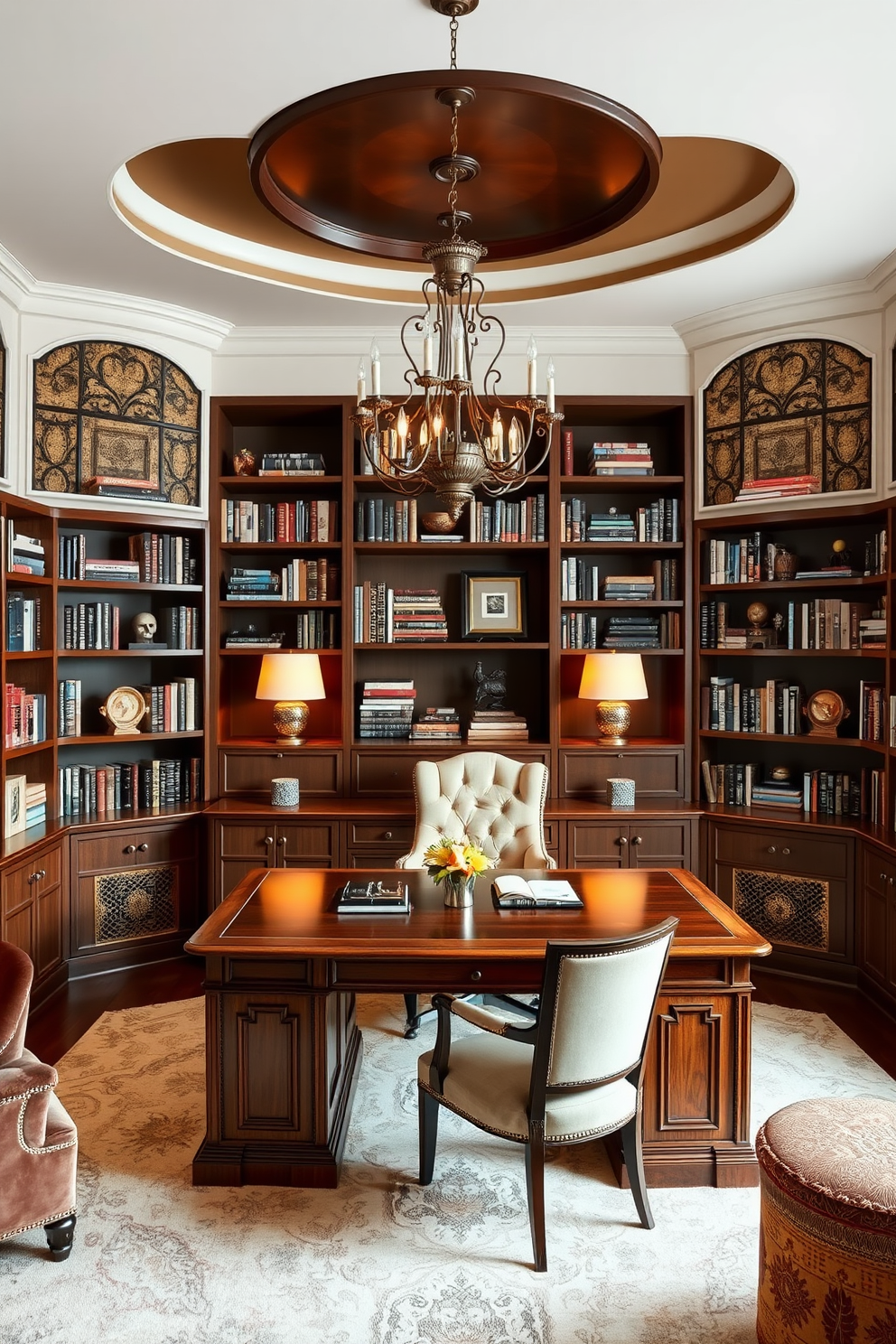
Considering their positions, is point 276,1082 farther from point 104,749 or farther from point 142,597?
point 142,597

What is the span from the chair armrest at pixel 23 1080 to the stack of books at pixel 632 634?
11.2ft

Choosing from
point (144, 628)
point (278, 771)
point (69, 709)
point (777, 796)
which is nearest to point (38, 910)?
point (69, 709)

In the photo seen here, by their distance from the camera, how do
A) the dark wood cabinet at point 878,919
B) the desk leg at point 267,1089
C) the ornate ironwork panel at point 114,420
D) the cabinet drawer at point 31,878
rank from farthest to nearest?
the ornate ironwork panel at point 114,420 < the dark wood cabinet at point 878,919 < the cabinet drawer at point 31,878 < the desk leg at point 267,1089

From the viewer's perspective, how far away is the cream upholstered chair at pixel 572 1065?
2.26 meters

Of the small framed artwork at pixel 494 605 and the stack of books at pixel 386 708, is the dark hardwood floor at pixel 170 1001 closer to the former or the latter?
the stack of books at pixel 386 708

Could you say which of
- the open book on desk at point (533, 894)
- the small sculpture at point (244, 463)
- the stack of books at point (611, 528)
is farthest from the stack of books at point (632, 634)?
the small sculpture at point (244, 463)

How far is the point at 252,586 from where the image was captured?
4980 mm

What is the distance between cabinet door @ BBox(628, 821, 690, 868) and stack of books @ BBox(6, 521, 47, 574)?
307 cm

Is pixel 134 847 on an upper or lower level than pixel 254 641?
lower

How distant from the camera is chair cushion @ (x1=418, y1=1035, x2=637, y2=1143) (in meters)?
2.38

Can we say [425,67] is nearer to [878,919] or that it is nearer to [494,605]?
[494,605]

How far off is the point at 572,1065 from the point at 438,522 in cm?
312

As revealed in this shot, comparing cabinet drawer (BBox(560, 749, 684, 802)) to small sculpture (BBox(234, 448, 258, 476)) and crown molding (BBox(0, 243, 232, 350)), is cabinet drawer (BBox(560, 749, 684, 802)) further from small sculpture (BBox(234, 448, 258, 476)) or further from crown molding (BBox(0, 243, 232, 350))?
crown molding (BBox(0, 243, 232, 350))

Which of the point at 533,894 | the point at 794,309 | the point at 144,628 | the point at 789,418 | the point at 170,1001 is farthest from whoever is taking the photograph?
the point at 144,628
